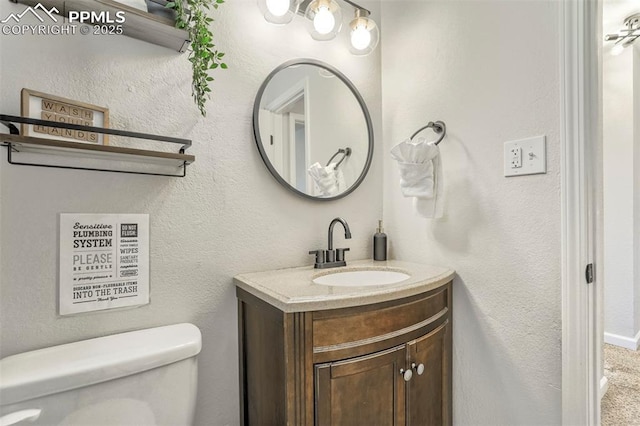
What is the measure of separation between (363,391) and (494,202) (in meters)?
0.80

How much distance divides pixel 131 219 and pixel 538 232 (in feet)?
4.39

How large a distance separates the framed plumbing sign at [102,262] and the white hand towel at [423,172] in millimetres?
974

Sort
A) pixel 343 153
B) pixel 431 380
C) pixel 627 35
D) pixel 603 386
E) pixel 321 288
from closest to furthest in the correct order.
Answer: pixel 321 288 → pixel 431 380 → pixel 343 153 → pixel 603 386 → pixel 627 35

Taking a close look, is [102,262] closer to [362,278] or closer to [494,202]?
[362,278]

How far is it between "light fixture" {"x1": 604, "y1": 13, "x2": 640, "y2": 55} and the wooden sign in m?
2.79

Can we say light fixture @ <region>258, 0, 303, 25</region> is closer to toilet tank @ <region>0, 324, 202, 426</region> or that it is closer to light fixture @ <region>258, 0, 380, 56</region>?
light fixture @ <region>258, 0, 380, 56</region>

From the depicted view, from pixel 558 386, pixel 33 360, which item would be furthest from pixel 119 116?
pixel 558 386

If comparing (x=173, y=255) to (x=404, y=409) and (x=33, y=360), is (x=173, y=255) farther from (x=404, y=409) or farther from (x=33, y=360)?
(x=404, y=409)

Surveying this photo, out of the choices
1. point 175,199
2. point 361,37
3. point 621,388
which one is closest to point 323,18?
point 361,37

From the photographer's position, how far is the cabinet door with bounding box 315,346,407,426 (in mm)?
864

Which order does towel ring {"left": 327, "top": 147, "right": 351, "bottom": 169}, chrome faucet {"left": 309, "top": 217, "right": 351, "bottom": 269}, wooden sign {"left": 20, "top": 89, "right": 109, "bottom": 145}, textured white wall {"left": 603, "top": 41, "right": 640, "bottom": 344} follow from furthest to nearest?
textured white wall {"left": 603, "top": 41, "right": 640, "bottom": 344} < towel ring {"left": 327, "top": 147, "right": 351, "bottom": 169} < chrome faucet {"left": 309, "top": 217, "right": 351, "bottom": 269} < wooden sign {"left": 20, "top": 89, "right": 109, "bottom": 145}

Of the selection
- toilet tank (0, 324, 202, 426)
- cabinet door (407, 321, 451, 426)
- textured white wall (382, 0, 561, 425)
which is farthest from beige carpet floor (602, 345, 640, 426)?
toilet tank (0, 324, 202, 426)

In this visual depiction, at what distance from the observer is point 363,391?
91 centimetres

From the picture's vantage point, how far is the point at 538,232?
1022mm
